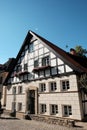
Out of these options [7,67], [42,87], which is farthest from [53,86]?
[7,67]

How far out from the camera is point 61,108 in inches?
579

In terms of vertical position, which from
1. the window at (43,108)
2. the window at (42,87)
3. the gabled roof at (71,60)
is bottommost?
the window at (43,108)

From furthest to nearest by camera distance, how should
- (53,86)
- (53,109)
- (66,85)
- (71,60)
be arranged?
(71,60)
(53,86)
(53,109)
(66,85)

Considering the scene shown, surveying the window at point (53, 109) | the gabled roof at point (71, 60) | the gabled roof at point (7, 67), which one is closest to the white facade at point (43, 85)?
the window at point (53, 109)

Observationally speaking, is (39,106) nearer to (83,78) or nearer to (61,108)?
(61,108)

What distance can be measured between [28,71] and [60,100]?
6870 millimetres

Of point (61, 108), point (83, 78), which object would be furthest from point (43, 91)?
point (83, 78)

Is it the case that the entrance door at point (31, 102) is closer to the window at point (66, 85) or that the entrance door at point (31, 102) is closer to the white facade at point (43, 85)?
the white facade at point (43, 85)

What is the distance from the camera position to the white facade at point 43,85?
14281 mm

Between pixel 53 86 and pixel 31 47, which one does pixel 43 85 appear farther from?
pixel 31 47

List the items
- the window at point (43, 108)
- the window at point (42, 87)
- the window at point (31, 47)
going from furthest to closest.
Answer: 1. the window at point (31, 47)
2. the window at point (42, 87)
3. the window at point (43, 108)

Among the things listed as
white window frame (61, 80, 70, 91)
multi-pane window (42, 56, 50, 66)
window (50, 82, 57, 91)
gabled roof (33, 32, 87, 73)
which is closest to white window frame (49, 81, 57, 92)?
window (50, 82, 57, 91)

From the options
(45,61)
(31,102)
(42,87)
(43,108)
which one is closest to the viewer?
(43,108)

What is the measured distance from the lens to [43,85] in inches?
687
